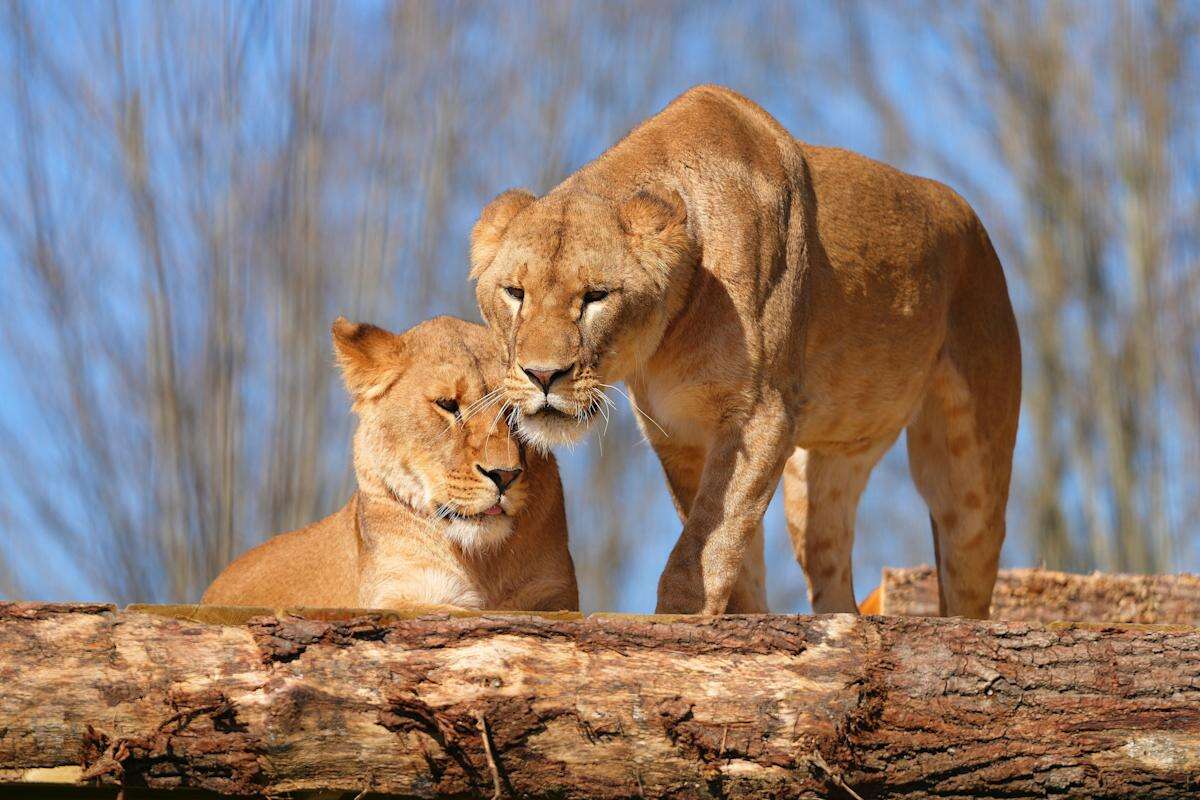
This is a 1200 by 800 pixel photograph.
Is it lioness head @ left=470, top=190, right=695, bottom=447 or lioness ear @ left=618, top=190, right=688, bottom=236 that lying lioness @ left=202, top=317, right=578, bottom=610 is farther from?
lioness ear @ left=618, top=190, right=688, bottom=236

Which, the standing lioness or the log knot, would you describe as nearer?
the log knot

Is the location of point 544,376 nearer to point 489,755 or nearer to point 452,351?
point 452,351

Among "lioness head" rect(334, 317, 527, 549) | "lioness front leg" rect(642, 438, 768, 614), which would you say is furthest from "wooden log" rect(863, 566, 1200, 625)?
"lioness head" rect(334, 317, 527, 549)

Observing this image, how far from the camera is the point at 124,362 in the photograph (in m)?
9.01

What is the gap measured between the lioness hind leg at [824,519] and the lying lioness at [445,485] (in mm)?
1673

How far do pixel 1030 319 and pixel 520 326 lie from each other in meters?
9.61

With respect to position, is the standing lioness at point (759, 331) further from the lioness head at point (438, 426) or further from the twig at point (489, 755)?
the twig at point (489, 755)

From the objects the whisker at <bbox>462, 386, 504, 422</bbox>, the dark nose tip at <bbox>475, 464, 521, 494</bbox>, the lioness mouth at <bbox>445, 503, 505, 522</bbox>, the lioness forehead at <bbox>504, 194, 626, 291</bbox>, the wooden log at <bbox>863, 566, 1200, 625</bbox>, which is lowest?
the lioness mouth at <bbox>445, 503, 505, 522</bbox>

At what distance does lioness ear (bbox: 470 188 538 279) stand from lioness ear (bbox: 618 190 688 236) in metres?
0.31

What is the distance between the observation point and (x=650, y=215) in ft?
13.9

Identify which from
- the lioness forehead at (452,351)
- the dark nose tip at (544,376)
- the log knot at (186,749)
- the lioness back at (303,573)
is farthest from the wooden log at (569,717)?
the lioness back at (303,573)

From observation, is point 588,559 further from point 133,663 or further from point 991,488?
point 133,663

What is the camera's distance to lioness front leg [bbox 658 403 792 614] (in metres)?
4.23

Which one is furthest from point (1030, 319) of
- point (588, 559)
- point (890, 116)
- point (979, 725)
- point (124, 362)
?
point (979, 725)
